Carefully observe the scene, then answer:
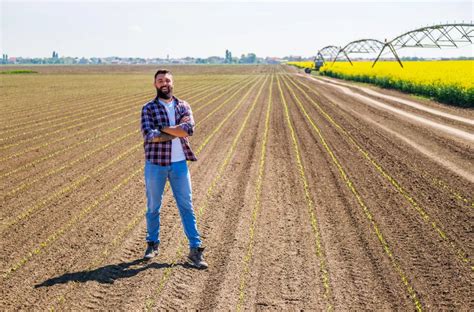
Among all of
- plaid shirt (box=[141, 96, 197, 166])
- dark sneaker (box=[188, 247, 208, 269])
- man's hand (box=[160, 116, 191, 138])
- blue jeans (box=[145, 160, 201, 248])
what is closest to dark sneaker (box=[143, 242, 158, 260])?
blue jeans (box=[145, 160, 201, 248])

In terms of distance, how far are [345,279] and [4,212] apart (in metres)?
6.01

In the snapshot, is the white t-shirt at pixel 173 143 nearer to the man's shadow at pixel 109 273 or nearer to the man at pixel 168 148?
the man at pixel 168 148

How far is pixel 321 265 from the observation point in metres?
5.63

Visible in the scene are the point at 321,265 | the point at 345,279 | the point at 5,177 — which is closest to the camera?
the point at 345,279

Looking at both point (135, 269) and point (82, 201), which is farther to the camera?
point (82, 201)

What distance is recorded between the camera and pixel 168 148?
5.29 meters

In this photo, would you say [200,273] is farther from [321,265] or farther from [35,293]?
[35,293]

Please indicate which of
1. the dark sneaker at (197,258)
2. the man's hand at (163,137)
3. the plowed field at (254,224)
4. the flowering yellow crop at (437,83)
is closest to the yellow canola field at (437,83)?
the flowering yellow crop at (437,83)

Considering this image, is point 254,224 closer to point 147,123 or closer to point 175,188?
point 175,188

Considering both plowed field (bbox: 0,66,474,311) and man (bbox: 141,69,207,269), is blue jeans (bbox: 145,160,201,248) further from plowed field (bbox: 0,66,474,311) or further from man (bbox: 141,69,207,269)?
plowed field (bbox: 0,66,474,311)

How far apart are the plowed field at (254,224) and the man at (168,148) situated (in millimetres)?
665

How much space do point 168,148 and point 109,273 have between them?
5.76 feet

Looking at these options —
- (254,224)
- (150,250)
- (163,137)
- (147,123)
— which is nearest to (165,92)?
(147,123)

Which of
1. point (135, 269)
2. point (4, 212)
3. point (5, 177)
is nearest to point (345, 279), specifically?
point (135, 269)
